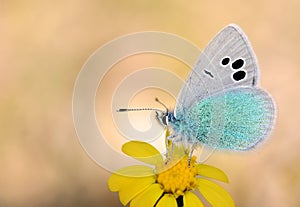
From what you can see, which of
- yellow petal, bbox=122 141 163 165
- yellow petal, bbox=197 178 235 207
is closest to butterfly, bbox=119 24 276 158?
yellow petal, bbox=122 141 163 165

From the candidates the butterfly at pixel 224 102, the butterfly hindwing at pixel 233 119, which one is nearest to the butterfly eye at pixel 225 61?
the butterfly at pixel 224 102

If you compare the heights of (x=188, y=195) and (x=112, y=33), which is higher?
(x=112, y=33)

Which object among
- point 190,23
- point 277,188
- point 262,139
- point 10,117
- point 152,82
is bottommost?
point 277,188

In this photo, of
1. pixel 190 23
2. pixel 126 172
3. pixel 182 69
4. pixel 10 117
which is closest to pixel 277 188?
pixel 182 69

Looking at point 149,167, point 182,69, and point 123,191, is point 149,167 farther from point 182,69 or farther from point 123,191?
point 182,69

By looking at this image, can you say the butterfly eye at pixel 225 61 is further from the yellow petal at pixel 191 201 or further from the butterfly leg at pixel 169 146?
the yellow petal at pixel 191 201

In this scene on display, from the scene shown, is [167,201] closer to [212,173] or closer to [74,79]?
[212,173]

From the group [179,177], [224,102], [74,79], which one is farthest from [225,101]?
[74,79]

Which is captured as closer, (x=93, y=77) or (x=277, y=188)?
(x=93, y=77)
